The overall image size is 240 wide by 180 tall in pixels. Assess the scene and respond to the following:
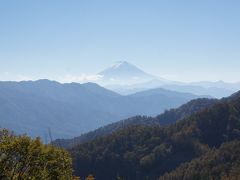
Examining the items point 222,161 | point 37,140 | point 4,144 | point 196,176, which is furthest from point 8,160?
point 222,161

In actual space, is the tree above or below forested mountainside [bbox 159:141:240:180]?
above

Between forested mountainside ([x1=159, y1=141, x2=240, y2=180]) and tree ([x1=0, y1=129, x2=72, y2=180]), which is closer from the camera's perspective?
tree ([x1=0, y1=129, x2=72, y2=180])

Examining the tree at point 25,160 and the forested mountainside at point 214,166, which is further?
the forested mountainside at point 214,166

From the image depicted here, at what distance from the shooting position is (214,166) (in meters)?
162

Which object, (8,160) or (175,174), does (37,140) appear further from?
(175,174)

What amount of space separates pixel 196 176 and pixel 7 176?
442 feet

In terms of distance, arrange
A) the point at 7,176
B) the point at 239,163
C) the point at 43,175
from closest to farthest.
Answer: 1. the point at 7,176
2. the point at 43,175
3. the point at 239,163

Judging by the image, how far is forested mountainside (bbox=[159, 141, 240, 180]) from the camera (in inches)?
6078

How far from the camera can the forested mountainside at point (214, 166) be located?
154 meters

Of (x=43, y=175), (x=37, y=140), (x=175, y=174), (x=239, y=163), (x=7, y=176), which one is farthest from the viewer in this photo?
(x=175, y=174)

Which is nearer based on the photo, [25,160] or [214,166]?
[25,160]

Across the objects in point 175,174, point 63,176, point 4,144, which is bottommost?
point 175,174

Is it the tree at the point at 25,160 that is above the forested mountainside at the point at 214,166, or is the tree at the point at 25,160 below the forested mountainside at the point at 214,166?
above

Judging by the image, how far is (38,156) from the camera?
33.4m
